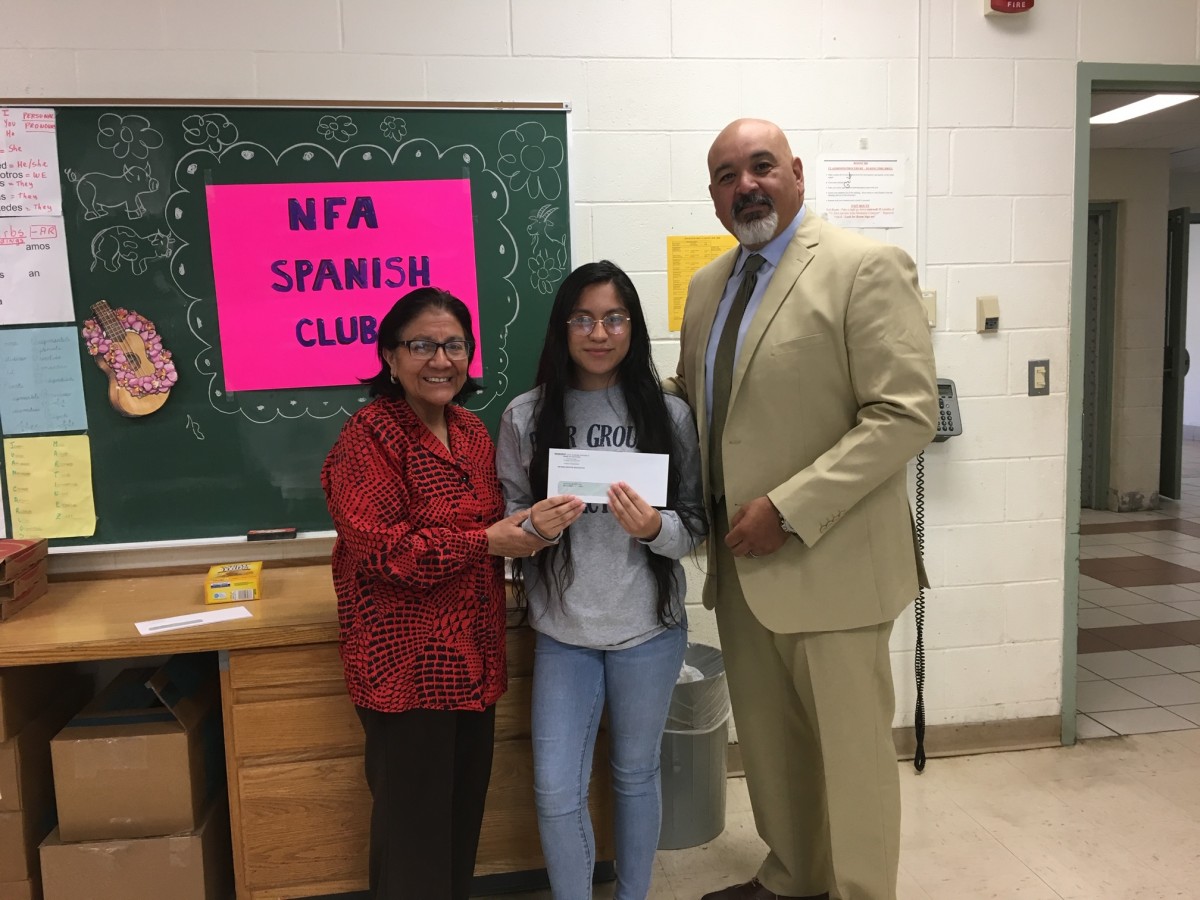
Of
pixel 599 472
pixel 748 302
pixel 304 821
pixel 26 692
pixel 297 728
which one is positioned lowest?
pixel 304 821

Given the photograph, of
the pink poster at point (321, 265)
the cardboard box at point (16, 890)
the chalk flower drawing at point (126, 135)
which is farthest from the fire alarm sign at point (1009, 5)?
the cardboard box at point (16, 890)

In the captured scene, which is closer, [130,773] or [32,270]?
[130,773]

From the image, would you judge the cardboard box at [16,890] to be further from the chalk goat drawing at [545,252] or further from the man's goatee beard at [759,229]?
the man's goatee beard at [759,229]

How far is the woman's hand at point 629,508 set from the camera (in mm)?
1600

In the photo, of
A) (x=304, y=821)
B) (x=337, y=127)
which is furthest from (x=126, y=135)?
(x=304, y=821)

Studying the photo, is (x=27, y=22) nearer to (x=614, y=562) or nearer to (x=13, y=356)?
(x=13, y=356)

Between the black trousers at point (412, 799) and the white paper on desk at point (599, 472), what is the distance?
1.67 ft

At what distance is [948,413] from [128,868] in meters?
2.53

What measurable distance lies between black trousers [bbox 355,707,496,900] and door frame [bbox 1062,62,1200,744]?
7.16 feet

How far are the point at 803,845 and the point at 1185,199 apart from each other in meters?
8.02

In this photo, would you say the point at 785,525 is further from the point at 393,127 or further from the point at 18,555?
the point at 18,555

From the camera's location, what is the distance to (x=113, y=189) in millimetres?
2271

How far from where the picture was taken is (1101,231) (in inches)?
253

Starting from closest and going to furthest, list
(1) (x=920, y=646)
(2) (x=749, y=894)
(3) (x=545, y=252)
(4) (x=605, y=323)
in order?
(4) (x=605, y=323) → (2) (x=749, y=894) → (3) (x=545, y=252) → (1) (x=920, y=646)
